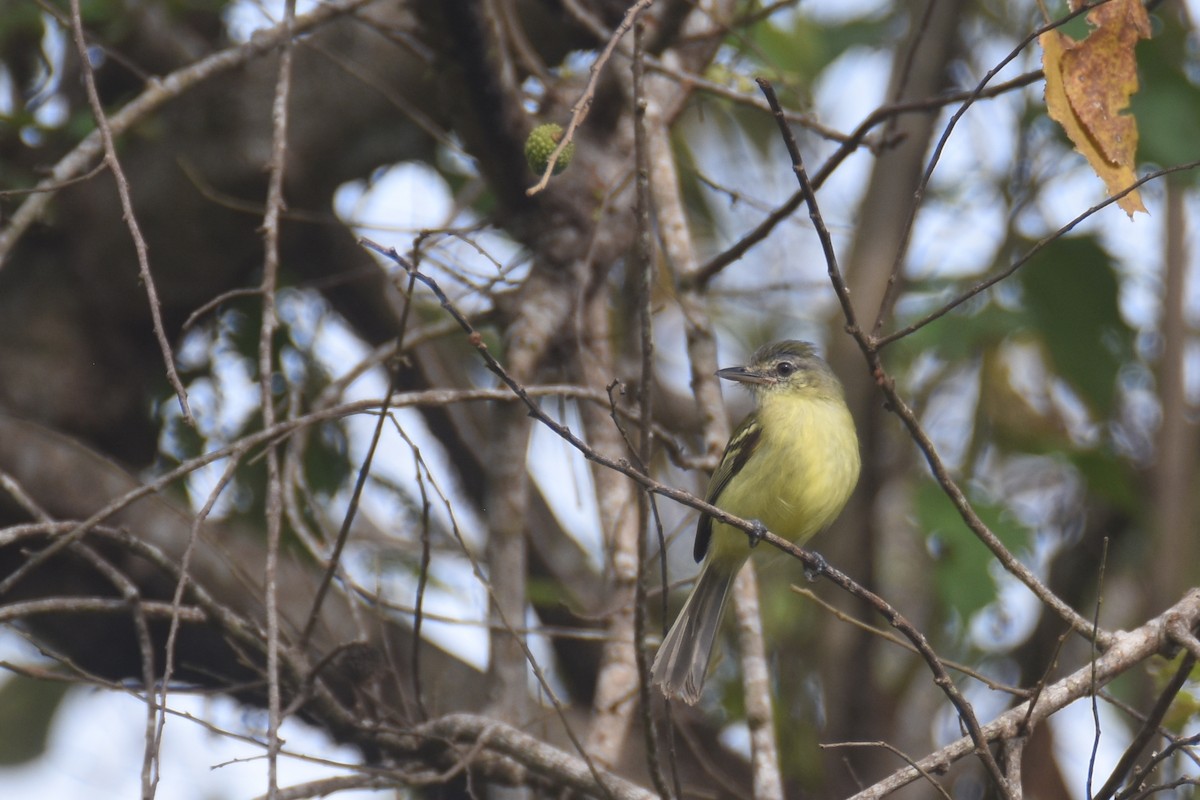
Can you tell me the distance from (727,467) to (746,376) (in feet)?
1.69

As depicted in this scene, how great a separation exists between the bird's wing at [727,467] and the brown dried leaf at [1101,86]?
2078mm

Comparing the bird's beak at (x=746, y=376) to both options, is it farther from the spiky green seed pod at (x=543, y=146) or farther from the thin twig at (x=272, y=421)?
the thin twig at (x=272, y=421)

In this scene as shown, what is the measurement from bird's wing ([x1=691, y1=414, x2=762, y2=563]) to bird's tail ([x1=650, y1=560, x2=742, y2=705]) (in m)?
0.10

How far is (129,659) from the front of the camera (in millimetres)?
5617

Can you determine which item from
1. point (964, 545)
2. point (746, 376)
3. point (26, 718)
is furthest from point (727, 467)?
point (26, 718)

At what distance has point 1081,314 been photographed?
226 inches

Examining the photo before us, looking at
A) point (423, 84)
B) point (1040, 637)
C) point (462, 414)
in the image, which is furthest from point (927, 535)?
point (423, 84)

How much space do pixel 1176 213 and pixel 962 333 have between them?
7.50ft

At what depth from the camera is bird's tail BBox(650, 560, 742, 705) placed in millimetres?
4496

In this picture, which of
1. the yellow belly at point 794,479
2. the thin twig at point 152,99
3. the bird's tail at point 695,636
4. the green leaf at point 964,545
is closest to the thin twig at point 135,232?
the thin twig at point 152,99

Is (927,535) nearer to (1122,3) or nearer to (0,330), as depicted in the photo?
(1122,3)

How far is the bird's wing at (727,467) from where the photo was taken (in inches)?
195

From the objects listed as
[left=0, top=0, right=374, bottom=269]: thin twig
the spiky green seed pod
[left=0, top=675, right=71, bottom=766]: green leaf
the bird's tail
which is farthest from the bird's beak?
[left=0, top=675, right=71, bottom=766]: green leaf

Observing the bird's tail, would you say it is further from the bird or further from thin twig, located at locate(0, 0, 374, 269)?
thin twig, located at locate(0, 0, 374, 269)
